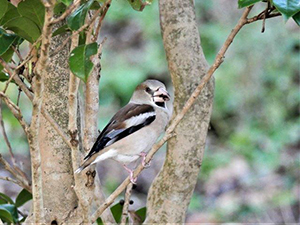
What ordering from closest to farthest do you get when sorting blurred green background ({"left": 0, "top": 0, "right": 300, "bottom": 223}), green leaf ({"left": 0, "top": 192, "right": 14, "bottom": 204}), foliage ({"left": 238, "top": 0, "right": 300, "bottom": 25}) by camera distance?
1. foliage ({"left": 238, "top": 0, "right": 300, "bottom": 25})
2. green leaf ({"left": 0, "top": 192, "right": 14, "bottom": 204})
3. blurred green background ({"left": 0, "top": 0, "right": 300, "bottom": 223})

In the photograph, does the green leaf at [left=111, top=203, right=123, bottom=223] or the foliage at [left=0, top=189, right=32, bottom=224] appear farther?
the green leaf at [left=111, top=203, right=123, bottom=223]

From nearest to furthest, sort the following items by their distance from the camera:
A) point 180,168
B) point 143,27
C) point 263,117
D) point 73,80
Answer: point 73,80, point 180,168, point 263,117, point 143,27

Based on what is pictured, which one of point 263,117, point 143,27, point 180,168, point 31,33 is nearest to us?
point 31,33

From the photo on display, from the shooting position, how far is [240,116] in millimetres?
4480

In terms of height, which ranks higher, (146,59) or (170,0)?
(170,0)

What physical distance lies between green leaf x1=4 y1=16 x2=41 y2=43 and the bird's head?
870 millimetres

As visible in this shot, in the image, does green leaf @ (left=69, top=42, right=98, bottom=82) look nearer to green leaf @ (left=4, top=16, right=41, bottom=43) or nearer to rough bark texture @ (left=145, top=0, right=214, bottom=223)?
green leaf @ (left=4, top=16, right=41, bottom=43)

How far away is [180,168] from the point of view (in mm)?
1657

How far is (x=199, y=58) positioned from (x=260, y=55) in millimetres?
2914

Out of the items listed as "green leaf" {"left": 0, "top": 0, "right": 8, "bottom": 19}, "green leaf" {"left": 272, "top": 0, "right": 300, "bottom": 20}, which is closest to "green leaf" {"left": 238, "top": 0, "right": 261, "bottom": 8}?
"green leaf" {"left": 272, "top": 0, "right": 300, "bottom": 20}

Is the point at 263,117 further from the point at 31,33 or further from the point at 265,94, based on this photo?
the point at 31,33

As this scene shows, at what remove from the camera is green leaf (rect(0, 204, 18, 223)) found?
5.49 feet

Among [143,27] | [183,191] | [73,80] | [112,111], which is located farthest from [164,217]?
[143,27]

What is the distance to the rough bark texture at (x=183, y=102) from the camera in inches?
65.1
